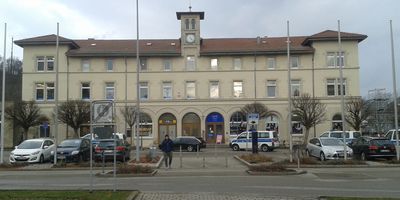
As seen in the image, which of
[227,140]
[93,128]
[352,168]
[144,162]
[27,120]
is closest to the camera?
[93,128]

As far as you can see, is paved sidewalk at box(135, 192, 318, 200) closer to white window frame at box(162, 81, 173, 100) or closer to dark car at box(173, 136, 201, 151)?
dark car at box(173, 136, 201, 151)

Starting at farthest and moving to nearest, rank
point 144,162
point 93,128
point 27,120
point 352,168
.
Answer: point 27,120 → point 144,162 → point 352,168 → point 93,128

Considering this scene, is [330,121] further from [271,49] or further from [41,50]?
[41,50]

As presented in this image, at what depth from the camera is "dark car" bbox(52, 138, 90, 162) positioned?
29.7 m

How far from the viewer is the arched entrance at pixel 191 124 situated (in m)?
61.8

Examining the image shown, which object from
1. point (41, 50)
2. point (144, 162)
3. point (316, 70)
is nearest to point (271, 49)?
point (316, 70)

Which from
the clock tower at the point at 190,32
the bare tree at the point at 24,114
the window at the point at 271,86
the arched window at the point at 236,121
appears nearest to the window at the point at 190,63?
the clock tower at the point at 190,32

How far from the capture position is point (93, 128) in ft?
45.6

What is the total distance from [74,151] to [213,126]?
33438mm

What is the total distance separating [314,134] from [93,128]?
5006 cm

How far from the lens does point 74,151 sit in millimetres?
29750

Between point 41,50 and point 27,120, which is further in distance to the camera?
point 41,50

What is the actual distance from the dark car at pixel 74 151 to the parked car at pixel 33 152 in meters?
1.32

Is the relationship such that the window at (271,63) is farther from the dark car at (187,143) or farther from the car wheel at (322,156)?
the car wheel at (322,156)
